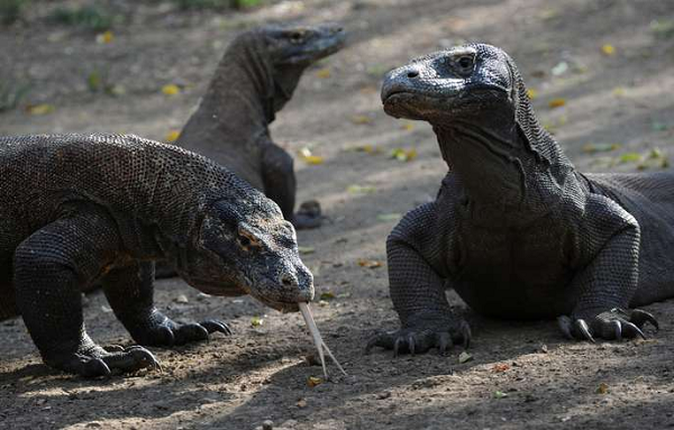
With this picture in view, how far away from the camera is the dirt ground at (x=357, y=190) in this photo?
186 inches

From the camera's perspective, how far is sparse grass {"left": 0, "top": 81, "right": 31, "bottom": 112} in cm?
1267

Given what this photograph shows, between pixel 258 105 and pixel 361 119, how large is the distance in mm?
2500

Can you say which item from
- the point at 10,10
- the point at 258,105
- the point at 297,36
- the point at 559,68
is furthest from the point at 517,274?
the point at 10,10

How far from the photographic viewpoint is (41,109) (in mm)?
12648

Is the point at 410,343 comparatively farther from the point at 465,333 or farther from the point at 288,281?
the point at 288,281

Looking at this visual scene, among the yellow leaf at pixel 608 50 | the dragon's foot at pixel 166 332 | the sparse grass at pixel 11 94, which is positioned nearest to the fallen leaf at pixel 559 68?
the yellow leaf at pixel 608 50

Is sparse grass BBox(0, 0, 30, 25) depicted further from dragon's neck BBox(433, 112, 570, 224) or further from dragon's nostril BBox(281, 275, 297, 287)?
dragon's nostril BBox(281, 275, 297, 287)

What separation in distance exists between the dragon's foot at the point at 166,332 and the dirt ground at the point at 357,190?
0.28 ft

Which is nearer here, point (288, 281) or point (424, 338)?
point (288, 281)

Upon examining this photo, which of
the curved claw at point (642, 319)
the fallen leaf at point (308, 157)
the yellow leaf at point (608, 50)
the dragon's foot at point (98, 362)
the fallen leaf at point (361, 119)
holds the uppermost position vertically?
the curved claw at point (642, 319)

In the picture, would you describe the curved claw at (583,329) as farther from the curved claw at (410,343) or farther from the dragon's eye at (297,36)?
the dragon's eye at (297,36)

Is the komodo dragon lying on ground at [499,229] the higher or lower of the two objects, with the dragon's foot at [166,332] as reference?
higher

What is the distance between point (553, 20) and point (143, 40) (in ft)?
15.2

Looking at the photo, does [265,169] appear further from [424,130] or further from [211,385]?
[211,385]
